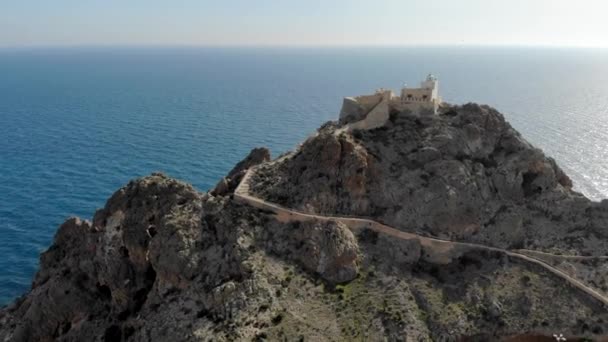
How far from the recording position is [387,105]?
2798 inches

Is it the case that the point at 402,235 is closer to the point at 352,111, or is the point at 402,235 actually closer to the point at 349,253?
the point at 349,253

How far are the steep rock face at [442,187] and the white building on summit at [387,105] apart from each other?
388 cm

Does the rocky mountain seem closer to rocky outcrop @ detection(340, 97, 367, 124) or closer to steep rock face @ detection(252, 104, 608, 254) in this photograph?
steep rock face @ detection(252, 104, 608, 254)

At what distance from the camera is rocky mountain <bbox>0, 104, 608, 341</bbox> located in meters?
48.4

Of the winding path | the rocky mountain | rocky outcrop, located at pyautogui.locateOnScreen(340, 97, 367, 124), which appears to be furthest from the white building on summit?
the winding path

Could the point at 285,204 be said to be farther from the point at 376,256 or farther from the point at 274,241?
the point at 376,256

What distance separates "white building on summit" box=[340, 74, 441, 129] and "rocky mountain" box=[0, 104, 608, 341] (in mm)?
2698

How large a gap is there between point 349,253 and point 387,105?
2667cm

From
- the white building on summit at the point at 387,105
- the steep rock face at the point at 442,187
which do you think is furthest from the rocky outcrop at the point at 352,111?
the steep rock face at the point at 442,187

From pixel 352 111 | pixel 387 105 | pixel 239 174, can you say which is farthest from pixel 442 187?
pixel 239 174

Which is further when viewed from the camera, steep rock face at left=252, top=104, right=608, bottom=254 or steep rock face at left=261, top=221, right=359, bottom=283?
steep rock face at left=252, top=104, right=608, bottom=254

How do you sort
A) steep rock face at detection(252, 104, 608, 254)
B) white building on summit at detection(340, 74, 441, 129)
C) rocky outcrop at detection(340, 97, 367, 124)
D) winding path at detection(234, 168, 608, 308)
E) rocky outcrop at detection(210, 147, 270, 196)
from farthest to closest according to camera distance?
rocky outcrop at detection(340, 97, 367, 124)
white building on summit at detection(340, 74, 441, 129)
rocky outcrop at detection(210, 147, 270, 196)
steep rock face at detection(252, 104, 608, 254)
winding path at detection(234, 168, 608, 308)

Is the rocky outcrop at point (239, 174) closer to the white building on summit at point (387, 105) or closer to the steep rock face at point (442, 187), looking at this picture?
the steep rock face at point (442, 187)

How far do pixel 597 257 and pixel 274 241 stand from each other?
37199mm
